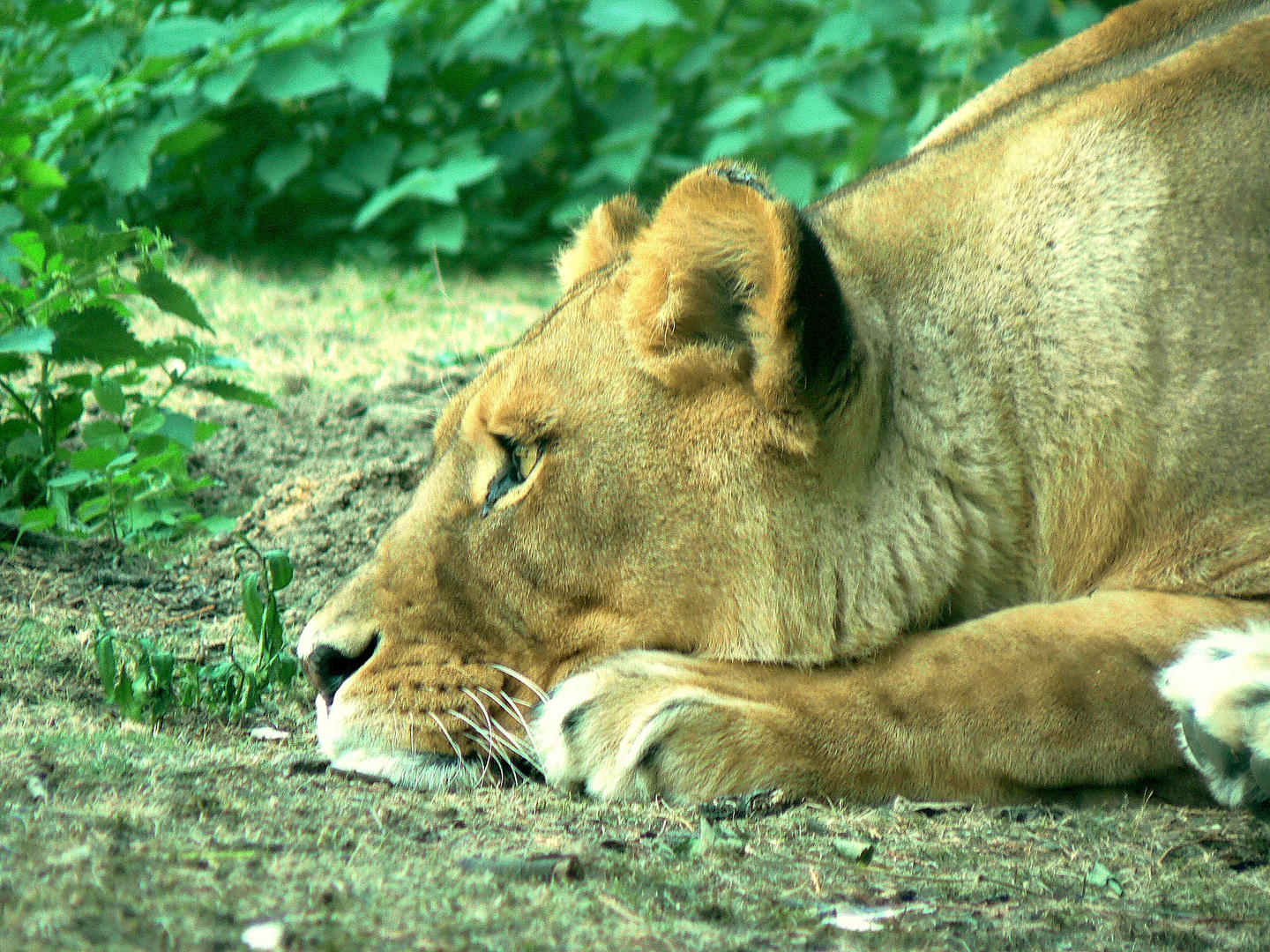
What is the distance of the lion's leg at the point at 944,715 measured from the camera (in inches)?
101

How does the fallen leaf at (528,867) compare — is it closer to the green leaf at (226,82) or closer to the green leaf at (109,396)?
the green leaf at (109,396)

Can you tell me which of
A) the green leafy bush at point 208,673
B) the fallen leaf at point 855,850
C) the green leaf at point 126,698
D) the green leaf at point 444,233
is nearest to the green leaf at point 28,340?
the green leafy bush at point 208,673

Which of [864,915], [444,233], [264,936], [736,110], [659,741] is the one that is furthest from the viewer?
[444,233]

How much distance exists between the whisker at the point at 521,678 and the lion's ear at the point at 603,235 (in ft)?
3.58

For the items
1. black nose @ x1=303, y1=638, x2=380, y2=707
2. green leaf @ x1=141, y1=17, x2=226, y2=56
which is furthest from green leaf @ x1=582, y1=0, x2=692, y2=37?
black nose @ x1=303, y1=638, x2=380, y2=707

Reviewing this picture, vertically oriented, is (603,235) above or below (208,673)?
above

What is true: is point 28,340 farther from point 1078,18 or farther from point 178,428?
point 1078,18

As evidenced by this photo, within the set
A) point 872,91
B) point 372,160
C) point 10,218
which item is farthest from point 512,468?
point 372,160

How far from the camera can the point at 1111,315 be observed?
9.30ft

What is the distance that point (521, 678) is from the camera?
2.79 meters

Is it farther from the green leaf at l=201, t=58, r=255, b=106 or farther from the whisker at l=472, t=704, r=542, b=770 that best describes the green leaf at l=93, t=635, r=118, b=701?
the green leaf at l=201, t=58, r=255, b=106

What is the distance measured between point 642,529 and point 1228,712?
3.78ft

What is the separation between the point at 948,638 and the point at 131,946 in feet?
5.61

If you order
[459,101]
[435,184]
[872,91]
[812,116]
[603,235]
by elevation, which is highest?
[459,101]
